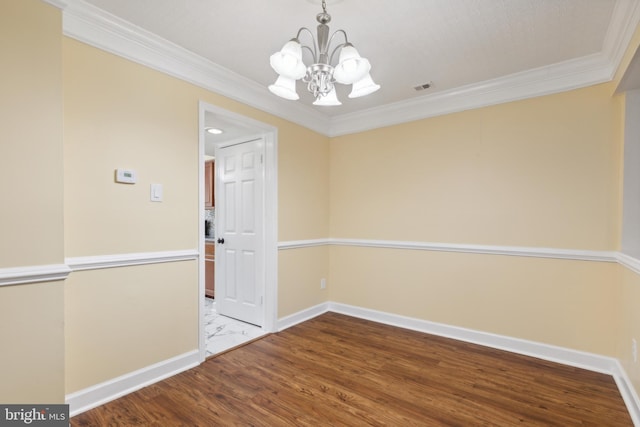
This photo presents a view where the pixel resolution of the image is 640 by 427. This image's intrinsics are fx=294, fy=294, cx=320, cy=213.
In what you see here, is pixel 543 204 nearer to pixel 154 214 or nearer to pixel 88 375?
pixel 154 214

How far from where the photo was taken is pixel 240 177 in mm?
3496

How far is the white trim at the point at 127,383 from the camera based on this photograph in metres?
1.82

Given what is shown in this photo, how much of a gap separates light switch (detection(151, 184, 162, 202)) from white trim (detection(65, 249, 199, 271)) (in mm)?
401

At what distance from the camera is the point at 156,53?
216 centimetres

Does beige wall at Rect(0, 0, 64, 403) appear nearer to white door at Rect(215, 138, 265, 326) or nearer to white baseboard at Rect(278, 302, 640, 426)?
white door at Rect(215, 138, 265, 326)

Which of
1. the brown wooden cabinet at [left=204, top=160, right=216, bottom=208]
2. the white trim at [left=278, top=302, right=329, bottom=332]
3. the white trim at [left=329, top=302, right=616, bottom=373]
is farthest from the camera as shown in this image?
the brown wooden cabinet at [left=204, top=160, right=216, bottom=208]

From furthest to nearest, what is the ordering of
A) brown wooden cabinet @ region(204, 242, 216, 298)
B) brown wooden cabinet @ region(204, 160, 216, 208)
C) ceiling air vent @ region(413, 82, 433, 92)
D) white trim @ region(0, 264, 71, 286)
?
brown wooden cabinet @ region(204, 160, 216, 208) → brown wooden cabinet @ region(204, 242, 216, 298) → ceiling air vent @ region(413, 82, 433, 92) → white trim @ region(0, 264, 71, 286)

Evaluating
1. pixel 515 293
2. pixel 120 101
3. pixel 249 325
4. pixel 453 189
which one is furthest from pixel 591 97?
pixel 249 325

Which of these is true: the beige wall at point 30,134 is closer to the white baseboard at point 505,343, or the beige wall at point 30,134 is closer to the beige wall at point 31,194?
the beige wall at point 31,194

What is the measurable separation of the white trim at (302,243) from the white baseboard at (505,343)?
0.78 m

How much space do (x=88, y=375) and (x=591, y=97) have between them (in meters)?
4.19

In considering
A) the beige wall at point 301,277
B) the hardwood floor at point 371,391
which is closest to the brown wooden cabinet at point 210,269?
the beige wall at point 301,277

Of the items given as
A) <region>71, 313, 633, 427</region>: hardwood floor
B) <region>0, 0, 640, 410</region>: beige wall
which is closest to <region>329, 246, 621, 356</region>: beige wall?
<region>0, 0, 640, 410</region>: beige wall

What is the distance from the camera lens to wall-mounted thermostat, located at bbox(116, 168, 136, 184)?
6.54 feet
